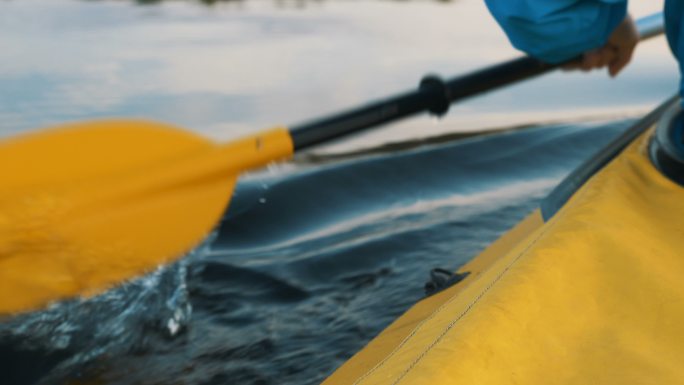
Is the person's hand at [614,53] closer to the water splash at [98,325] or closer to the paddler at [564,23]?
the paddler at [564,23]

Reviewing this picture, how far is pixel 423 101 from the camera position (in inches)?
73.7

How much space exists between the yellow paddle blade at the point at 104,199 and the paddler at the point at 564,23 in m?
0.78

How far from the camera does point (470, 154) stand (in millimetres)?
3068

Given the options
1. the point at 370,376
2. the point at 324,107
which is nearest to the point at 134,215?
the point at 370,376

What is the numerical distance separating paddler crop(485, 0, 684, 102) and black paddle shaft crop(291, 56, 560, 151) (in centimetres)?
68

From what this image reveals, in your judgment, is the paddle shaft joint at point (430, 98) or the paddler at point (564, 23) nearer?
the paddler at point (564, 23)

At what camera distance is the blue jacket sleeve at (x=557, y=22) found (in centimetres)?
105

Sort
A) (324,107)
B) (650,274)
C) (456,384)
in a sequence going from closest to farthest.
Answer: (456,384) → (650,274) → (324,107)

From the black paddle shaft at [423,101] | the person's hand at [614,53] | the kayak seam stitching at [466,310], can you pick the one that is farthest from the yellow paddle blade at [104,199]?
the kayak seam stitching at [466,310]

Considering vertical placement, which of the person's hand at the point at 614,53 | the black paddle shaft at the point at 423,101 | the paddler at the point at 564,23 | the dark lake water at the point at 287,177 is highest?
the paddler at the point at 564,23

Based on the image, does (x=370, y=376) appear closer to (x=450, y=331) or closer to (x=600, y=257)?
(x=450, y=331)

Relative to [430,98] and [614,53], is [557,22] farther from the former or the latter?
[430,98]

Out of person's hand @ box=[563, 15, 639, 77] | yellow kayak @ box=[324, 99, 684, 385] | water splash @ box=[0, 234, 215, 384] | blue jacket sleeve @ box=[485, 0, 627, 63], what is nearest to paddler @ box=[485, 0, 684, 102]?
blue jacket sleeve @ box=[485, 0, 627, 63]

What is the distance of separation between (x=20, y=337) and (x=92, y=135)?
503 mm
